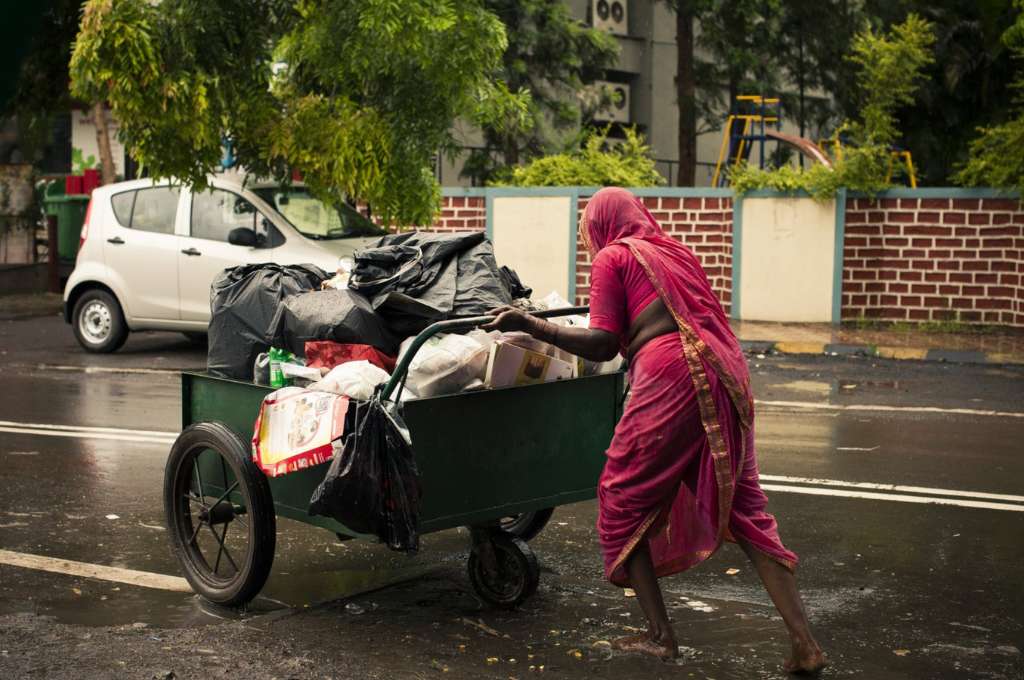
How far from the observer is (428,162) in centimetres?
1536

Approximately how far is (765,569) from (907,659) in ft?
2.12

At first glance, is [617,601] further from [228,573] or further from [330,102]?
[330,102]

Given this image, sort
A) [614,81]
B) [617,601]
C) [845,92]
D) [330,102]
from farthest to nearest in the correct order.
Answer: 1. [614,81]
2. [845,92]
3. [330,102]
4. [617,601]

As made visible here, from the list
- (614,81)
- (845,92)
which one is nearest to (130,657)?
(845,92)

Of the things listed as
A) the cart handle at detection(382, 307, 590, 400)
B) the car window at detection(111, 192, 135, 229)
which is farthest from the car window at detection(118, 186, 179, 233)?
the cart handle at detection(382, 307, 590, 400)

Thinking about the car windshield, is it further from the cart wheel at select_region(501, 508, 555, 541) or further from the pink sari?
the pink sari

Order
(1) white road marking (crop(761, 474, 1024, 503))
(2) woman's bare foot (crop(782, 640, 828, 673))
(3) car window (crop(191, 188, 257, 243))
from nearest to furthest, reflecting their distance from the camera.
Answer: (2) woman's bare foot (crop(782, 640, 828, 673)), (1) white road marking (crop(761, 474, 1024, 503)), (3) car window (crop(191, 188, 257, 243))

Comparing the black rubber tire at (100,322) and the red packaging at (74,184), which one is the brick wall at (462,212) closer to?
the black rubber tire at (100,322)

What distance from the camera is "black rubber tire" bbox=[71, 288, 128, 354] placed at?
13.8m

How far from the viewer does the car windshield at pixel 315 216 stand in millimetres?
13188

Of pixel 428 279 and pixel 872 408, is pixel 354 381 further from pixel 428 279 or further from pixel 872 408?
pixel 872 408

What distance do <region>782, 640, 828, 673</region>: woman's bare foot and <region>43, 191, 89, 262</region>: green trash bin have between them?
58.3 ft

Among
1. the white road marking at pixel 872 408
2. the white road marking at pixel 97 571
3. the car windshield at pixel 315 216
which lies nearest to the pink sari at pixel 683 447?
the white road marking at pixel 97 571

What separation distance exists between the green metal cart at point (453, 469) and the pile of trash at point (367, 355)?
107 mm
